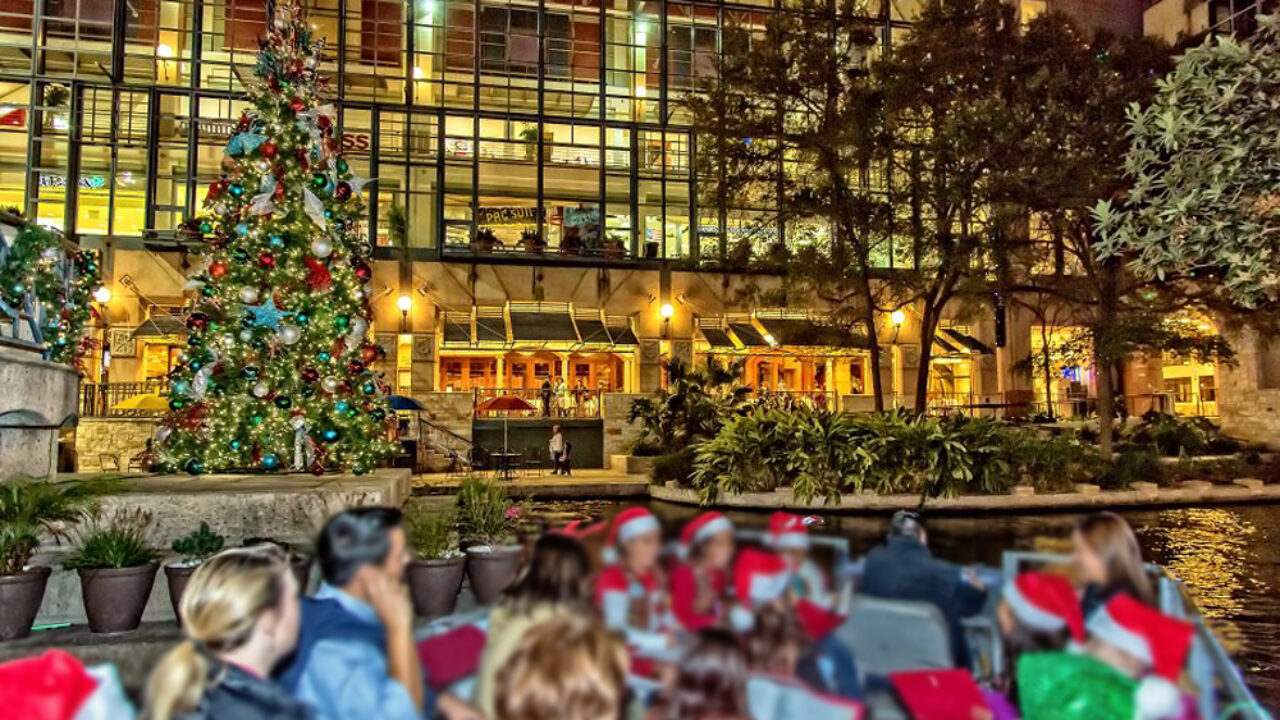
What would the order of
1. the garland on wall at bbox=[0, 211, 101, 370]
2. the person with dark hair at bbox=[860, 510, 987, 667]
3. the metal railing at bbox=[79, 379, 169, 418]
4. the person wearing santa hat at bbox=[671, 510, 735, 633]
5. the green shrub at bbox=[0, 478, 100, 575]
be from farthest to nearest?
the metal railing at bbox=[79, 379, 169, 418]
the garland on wall at bbox=[0, 211, 101, 370]
the green shrub at bbox=[0, 478, 100, 575]
the person with dark hair at bbox=[860, 510, 987, 667]
the person wearing santa hat at bbox=[671, 510, 735, 633]

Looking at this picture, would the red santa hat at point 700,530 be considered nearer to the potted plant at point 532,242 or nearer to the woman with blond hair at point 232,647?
the woman with blond hair at point 232,647

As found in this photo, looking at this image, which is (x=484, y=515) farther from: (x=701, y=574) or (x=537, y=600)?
(x=701, y=574)

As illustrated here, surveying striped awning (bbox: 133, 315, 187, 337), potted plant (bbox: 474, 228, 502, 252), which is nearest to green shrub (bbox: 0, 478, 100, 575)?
striped awning (bbox: 133, 315, 187, 337)

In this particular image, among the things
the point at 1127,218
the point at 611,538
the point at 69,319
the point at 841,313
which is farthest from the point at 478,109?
the point at 611,538

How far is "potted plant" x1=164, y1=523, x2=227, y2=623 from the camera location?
502cm

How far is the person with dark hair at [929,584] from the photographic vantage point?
234 centimetres

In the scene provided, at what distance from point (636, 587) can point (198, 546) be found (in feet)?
14.4

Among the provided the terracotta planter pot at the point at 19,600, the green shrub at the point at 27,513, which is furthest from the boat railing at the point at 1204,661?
the green shrub at the point at 27,513

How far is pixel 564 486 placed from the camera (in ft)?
53.5

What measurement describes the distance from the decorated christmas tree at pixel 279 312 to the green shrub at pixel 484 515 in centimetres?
281

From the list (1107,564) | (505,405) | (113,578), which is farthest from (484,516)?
(505,405)

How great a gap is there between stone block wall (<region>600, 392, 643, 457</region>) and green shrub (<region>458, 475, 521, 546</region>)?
15.1 m

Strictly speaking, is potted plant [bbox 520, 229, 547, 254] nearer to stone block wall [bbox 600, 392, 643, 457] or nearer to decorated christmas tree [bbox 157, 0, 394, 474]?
stone block wall [bbox 600, 392, 643, 457]

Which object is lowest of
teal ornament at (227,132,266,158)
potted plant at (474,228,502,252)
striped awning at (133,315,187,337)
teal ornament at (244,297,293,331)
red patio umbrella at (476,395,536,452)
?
red patio umbrella at (476,395,536,452)
